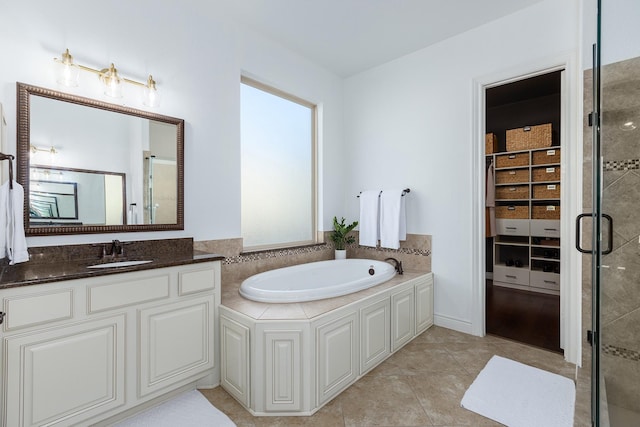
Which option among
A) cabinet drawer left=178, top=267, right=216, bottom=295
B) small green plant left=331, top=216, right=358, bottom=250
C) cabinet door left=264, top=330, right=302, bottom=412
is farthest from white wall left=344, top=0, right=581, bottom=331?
cabinet drawer left=178, top=267, right=216, bottom=295

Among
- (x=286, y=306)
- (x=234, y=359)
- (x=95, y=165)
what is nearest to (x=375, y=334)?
(x=286, y=306)

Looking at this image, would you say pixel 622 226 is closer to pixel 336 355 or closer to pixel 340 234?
pixel 336 355

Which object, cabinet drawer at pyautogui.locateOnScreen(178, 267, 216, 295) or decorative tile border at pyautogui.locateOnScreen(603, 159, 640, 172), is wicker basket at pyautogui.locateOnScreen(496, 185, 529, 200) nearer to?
decorative tile border at pyautogui.locateOnScreen(603, 159, 640, 172)

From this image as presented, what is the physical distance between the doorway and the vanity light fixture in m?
3.89

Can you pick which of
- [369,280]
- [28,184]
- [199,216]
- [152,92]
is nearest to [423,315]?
[369,280]

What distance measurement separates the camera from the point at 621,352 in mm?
1732

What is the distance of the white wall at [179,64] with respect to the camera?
1.74 meters

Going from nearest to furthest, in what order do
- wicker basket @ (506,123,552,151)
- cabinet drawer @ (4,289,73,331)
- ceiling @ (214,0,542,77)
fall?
cabinet drawer @ (4,289,73,331), ceiling @ (214,0,542,77), wicker basket @ (506,123,552,151)

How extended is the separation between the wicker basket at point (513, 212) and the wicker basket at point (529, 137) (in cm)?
84

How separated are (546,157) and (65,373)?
206 inches

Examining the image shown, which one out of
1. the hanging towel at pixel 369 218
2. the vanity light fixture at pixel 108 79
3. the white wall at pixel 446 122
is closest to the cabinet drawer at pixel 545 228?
the white wall at pixel 446 122

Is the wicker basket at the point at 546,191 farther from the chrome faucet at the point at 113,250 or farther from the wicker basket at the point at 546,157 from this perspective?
the chrome faucet at the point at 113,250

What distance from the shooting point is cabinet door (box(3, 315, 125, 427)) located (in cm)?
132

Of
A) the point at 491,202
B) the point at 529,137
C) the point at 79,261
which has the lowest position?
the point at 79,261
